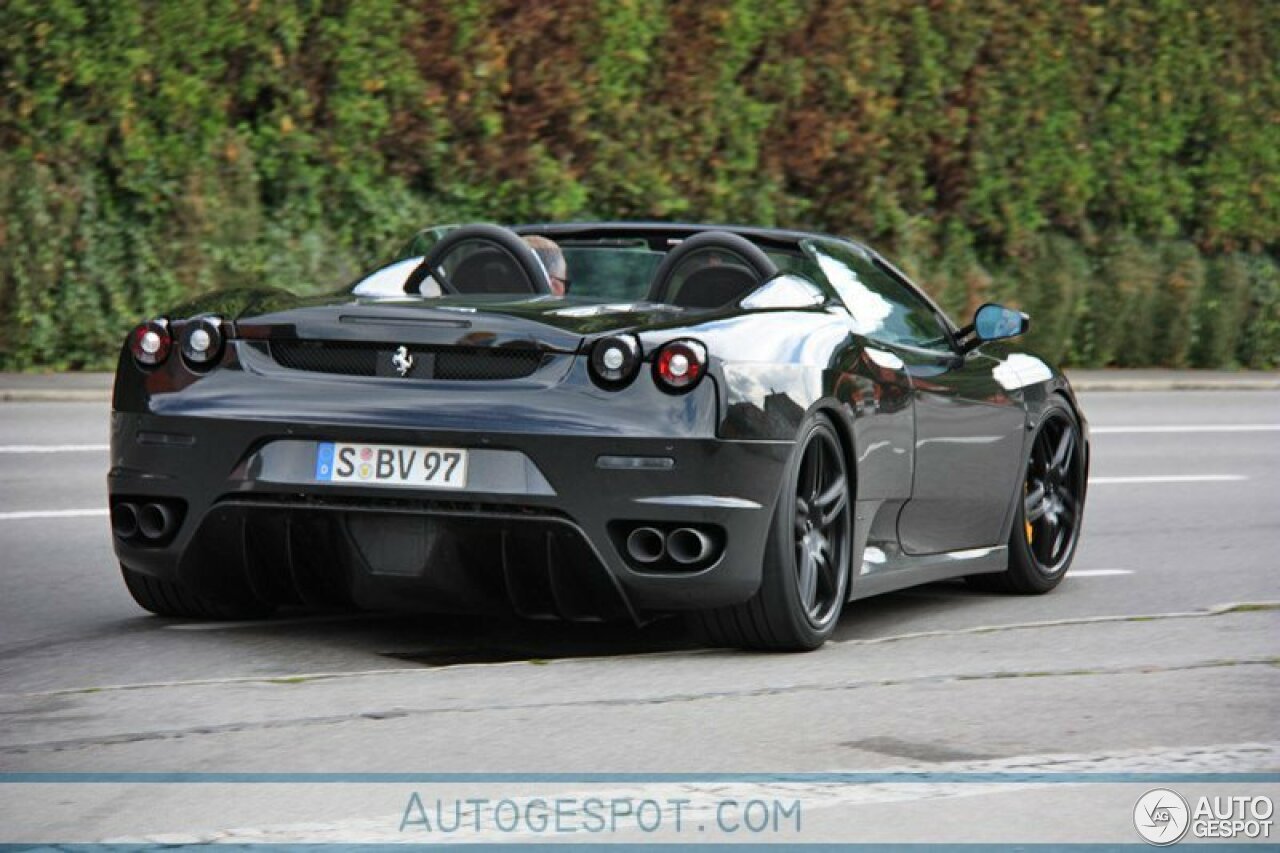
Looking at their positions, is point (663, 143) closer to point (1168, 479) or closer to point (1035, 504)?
point (1168, 479)

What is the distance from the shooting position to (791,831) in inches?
198

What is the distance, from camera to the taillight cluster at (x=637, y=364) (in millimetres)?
6941

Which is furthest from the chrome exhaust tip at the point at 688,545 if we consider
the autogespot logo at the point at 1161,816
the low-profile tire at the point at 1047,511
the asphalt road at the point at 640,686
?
the low-profile tire at the point at 1047,511

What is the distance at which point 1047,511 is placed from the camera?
31.5 feet

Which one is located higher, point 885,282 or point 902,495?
point 885,282

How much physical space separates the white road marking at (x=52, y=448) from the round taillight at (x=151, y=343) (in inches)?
272

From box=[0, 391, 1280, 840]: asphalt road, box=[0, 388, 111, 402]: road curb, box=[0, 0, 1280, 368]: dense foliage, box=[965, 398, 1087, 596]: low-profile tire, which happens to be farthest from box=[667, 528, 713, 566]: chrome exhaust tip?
box=[0, 0, 1280, 368]: dense foliage

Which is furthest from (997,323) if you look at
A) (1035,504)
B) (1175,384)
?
(1175,384)

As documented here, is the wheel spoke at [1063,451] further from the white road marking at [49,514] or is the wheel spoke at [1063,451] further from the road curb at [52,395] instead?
the road curb at [52,395]

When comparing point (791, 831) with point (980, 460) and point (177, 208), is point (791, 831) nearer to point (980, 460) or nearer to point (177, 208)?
point (980, 460)

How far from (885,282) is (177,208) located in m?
11.6

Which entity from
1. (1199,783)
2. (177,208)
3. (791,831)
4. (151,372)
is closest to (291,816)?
(791,831)

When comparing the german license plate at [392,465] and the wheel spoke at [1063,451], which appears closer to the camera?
the german license plate at [392,465]

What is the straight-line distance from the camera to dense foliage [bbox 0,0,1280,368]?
62.7 ft
